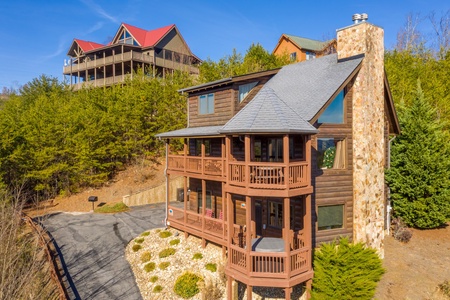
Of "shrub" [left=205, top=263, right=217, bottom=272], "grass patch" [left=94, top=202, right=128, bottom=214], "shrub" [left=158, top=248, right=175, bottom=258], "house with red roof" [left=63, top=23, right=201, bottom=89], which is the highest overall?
"house with red roof" [left=63, top=23, right=201, bottom=89]

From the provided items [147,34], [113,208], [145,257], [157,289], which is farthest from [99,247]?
[147,34]

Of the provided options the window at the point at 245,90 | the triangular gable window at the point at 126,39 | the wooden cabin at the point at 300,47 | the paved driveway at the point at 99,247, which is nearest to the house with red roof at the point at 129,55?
the triangular gable window at the point at 126,39

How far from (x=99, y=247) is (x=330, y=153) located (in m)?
15.7

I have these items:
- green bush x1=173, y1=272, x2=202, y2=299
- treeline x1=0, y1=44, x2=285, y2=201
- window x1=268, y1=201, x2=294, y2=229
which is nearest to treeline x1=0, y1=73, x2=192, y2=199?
treeline x1=0, y1=44, x2=285, y2=201

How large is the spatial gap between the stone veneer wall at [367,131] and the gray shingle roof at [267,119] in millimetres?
4645

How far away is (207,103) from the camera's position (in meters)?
22.0

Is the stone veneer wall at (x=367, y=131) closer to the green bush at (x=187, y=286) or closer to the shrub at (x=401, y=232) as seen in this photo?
the shrub at (x=401, y=232)

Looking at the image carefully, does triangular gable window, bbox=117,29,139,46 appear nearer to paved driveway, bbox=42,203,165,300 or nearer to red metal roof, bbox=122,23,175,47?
red metal roof, bbox=122,23,175,47

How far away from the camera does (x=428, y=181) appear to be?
1925 centimetres

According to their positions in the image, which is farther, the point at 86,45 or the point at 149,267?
the point at 86,45

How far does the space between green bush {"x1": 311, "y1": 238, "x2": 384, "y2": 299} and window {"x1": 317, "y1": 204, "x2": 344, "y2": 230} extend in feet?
5.09

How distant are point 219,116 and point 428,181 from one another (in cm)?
1446

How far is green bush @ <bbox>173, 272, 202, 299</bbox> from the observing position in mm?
15070

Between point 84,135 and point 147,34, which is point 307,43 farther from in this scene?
point 84,135
